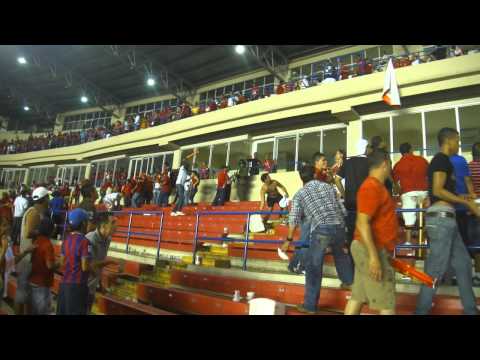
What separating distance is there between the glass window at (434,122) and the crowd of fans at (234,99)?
5.93 feet

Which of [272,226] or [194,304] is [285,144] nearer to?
[272,226]

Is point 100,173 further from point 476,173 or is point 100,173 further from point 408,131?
point 476,173

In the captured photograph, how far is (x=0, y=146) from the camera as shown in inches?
1261

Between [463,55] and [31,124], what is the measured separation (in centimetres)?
3798

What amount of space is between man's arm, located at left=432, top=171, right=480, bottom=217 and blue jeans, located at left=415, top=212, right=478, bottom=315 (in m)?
0.17

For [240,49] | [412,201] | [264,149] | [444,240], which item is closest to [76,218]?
[444,240]

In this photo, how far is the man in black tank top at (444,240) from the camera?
2.73 metres

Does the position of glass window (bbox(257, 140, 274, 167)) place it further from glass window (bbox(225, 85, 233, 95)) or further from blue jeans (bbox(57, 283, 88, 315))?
blue jeans (bbox(57, 283, 88, 315))

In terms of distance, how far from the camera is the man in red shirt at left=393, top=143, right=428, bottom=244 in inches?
197

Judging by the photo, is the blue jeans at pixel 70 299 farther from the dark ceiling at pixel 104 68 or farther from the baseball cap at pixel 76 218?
the dark ceiling at pixel 104 68

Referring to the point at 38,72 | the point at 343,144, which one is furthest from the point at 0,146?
the point at 343,144

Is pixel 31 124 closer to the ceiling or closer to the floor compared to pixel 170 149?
closer to the ceiling

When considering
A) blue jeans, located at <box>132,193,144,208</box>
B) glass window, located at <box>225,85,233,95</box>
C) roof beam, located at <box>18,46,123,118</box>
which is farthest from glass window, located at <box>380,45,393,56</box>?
roof beam, located at <box>18,46,123,118</box>

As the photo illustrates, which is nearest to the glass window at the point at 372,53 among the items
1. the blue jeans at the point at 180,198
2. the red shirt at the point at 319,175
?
the blue jeans at the point at 180,198
